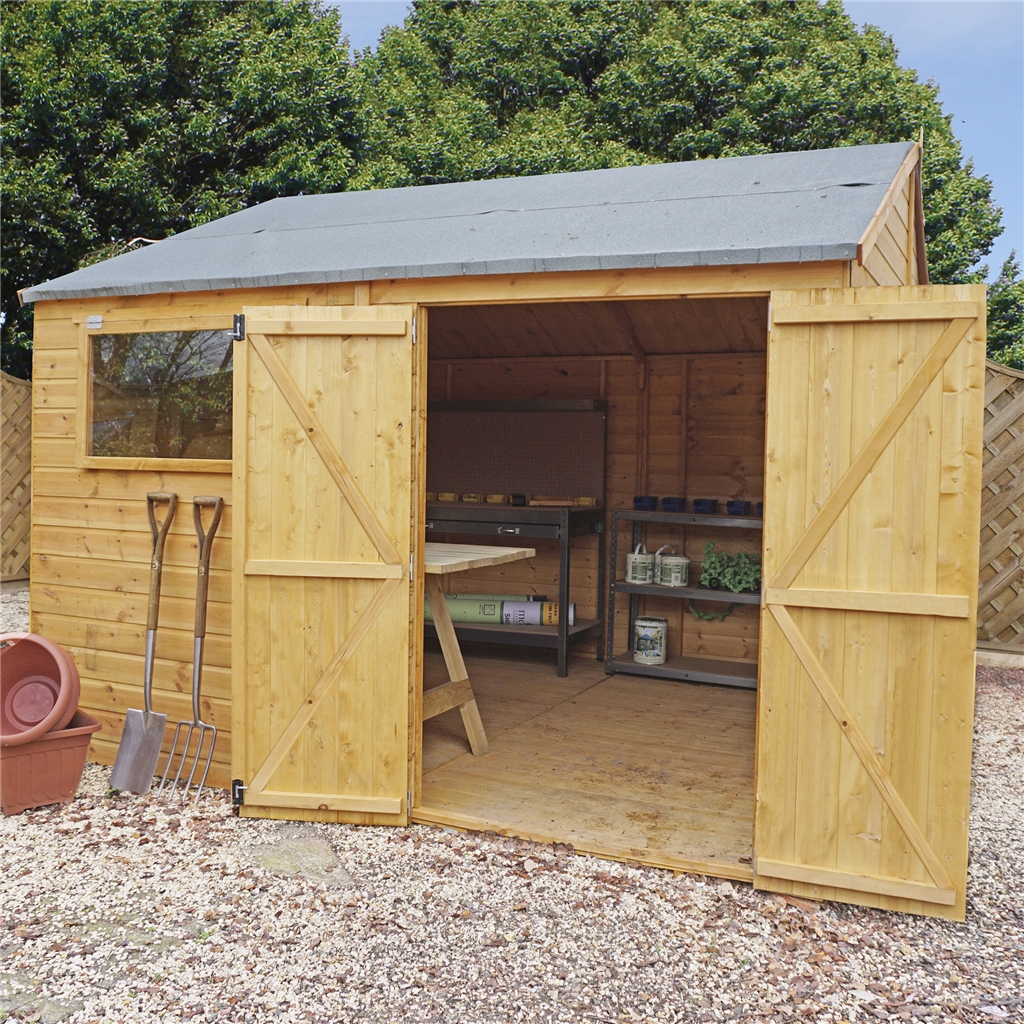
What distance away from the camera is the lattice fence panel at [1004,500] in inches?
280

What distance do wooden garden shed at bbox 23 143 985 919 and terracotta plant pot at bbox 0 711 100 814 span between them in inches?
18.2

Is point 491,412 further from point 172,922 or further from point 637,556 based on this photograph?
point 172,922

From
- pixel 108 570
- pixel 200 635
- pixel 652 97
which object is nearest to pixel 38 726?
pixel 200 635

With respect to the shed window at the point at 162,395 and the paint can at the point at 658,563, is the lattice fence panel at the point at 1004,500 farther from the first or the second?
the shed window at the point at 162,395

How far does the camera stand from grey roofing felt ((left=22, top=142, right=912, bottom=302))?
11.9ft

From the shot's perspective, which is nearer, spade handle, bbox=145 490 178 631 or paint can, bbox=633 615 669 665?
spade handle, bbox=145 490 178 631

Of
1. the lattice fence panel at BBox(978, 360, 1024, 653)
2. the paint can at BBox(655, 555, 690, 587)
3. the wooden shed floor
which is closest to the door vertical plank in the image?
the wooden shed floor

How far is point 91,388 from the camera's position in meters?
4.69

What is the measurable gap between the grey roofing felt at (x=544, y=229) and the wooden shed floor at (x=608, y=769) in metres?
2.18

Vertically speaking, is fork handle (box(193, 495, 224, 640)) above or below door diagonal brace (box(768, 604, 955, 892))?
above

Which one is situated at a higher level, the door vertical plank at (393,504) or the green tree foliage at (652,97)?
the green tree foliage at (652,97)

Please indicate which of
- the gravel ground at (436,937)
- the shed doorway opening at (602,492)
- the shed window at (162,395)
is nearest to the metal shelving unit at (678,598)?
the shed doorway opening at (602,492)

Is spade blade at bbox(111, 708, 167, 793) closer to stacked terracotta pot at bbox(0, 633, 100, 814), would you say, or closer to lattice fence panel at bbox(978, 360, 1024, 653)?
stacked terracotta pot at bbox(0, 633, 100, 814)

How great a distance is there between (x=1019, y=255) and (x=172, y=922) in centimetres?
1536
